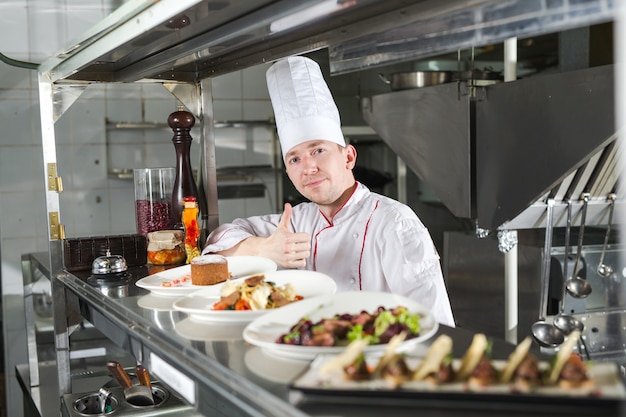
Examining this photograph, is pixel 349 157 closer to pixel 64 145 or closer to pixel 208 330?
pixel 208 330

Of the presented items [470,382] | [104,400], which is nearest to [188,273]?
[104,400]

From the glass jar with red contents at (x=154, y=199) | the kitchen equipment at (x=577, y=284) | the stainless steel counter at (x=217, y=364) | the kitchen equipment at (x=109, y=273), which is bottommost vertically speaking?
the kitchen equipment at (x=577, y=284)

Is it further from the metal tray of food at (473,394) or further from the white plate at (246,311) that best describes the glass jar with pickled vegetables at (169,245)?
the metal tray of food at (473,394)

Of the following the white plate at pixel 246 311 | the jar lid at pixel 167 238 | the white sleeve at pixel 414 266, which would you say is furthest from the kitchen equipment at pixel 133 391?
the white sleeve at pixel 414 266

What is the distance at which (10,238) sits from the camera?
366 cm

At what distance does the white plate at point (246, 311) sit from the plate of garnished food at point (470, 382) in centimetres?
37

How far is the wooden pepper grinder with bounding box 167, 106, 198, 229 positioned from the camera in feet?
6.83

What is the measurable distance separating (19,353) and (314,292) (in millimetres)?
2911

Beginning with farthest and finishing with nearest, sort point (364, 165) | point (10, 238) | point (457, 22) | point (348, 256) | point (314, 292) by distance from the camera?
point (364, 165) → point (10, 238) → point (348, 256) → point (314, 292) → point (457, 22)

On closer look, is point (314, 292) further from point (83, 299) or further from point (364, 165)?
point (364, 165)

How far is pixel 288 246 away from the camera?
173 centimetres

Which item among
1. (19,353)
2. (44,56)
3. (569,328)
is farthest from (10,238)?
(569,328)

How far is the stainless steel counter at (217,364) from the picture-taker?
78cm

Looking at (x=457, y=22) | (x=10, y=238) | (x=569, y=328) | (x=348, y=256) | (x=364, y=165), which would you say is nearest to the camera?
(x=457, y=22)
